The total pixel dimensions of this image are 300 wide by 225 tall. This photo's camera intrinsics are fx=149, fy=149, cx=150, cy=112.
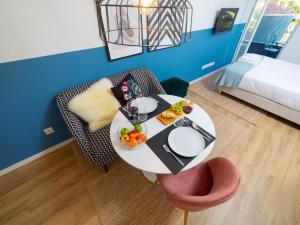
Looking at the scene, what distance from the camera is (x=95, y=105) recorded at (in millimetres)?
1586

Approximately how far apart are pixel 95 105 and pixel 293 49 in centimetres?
463

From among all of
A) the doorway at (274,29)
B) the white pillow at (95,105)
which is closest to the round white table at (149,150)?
the white pillow at (95,105)

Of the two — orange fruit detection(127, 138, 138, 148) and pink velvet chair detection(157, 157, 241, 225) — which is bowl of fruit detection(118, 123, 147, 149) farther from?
pink velvet chair detection(157, 157, 241, 225)

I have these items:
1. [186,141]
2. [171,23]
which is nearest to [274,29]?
[171,23]

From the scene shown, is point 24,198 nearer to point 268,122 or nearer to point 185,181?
point 185,181

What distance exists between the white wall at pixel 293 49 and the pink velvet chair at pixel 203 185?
4.11 meters

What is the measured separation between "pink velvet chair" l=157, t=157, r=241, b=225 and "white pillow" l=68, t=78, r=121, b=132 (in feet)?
2.78

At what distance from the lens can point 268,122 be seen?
2400 mm

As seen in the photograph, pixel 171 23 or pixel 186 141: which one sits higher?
pixel 171 23

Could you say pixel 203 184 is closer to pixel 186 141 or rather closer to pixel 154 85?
pixel 186 141

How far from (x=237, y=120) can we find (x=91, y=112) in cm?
222

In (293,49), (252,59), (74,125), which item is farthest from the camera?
(293,49)

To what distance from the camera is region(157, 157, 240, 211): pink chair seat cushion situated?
2.72 feet

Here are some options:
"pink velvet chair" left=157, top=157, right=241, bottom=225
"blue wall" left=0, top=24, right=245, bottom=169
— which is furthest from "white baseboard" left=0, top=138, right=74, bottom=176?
"pink velvet chair" left=157, top=157, right=241, bottom=225
